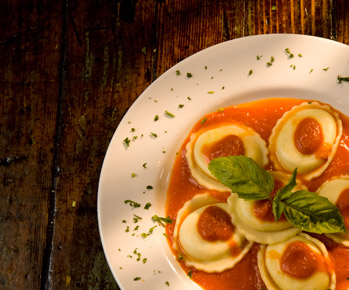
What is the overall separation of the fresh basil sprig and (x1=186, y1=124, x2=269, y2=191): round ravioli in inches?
10.4

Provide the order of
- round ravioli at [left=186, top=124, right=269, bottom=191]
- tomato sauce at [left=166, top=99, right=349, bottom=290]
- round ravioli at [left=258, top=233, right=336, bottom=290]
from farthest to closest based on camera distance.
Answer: round ravioli at [left=186, top=124, right=269, bottom=191] < tomato sauce at [left=166, top=99, right=349, bottom=290] < round ravioli at [left=258, top=233, right=336, bottom=290]

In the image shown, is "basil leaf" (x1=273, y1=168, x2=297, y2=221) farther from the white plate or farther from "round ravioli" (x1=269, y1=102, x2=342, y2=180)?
the white plate

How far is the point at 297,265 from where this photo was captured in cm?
342

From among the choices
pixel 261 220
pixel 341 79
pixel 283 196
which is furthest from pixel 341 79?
pixel 261 220

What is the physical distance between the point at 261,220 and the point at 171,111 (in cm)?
98

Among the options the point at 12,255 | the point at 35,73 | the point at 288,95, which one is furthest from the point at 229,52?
the point at 12,255

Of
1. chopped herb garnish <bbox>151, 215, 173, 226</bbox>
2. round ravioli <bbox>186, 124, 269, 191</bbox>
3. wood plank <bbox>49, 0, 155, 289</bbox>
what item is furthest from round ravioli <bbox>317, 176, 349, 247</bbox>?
wood plank <bbox>49, 0, 155, 289</bbox>

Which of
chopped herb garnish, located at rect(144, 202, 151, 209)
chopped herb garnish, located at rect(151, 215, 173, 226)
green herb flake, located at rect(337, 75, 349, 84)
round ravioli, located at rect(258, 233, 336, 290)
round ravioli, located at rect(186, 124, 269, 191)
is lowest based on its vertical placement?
round ravioli, located at rect(258, 233, 336, 290)

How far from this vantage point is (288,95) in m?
3.61

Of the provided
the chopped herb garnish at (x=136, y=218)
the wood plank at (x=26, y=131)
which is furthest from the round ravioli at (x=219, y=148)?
the wood plank at (x=26, y=131)

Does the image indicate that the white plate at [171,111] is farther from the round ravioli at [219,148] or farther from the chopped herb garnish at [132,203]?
the round ravioli at [219,148]

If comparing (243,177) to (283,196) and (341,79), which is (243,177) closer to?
(283,196)

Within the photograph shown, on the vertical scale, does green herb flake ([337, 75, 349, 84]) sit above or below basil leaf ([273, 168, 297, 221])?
above

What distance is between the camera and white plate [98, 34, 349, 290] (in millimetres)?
3520
